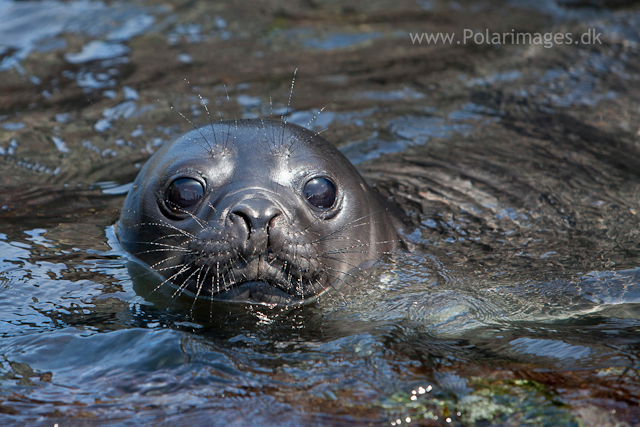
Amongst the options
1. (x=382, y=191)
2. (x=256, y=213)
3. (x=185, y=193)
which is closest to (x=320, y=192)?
(x=256, y=213)

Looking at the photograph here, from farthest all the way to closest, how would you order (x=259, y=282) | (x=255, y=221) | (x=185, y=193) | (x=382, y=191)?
(x=382, y=191), (x=185, y=193), (x=259, y=282), (x=255, y=221)

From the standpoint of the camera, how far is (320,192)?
438 cm

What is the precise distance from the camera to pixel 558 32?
30.1 feet

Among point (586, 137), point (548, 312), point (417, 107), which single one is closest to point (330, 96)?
point (417, 107)

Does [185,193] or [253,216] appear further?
[185,193]

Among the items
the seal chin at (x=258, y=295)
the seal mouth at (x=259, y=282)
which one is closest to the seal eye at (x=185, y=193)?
the seal mouth at (x=259, y=282)

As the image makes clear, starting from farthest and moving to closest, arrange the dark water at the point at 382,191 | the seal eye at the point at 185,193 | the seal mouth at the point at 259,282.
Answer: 1. the seal eye at the point at 185,193
2. the seal mouth at the point at 259,282
3. the dark water at the point at 382,191

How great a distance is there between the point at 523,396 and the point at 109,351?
5.96 ft

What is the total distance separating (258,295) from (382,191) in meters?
1.83

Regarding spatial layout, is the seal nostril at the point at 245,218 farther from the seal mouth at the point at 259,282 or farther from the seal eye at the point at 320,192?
the seal eye at the point at 320,192

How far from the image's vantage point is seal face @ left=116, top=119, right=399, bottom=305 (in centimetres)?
390

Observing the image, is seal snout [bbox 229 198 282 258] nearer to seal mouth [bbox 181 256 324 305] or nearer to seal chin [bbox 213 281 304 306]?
seal mouth [bbox 181 256 324 305]

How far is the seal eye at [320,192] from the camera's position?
4348 mm

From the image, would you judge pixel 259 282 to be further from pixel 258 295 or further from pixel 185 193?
pixel 185 193
